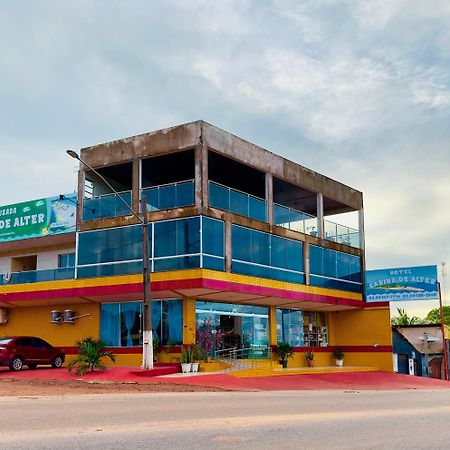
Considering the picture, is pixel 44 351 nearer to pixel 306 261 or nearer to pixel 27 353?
pixel 27 353

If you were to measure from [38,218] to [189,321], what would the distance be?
11372 mm

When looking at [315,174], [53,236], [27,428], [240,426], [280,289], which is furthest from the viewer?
[315,174]

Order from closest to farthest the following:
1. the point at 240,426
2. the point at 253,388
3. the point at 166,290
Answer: the point at 240,426 < the point at 253,388 < the point at 166,290

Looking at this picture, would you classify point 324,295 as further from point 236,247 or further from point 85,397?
point 85,397

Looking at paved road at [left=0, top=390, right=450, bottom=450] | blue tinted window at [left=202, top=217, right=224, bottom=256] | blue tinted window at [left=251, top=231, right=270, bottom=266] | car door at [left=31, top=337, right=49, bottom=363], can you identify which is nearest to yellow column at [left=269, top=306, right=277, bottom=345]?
blue tinted window at [left=251, top=231, right=270, bottom=266]

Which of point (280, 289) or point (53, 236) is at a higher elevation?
point (53, 236)

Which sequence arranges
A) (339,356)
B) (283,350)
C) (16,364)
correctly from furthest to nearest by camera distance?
(339,356), (283,350), (16,364)

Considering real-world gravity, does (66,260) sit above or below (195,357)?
above

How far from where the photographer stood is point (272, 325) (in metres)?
34.2

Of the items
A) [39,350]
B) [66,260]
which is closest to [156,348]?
[39,350]

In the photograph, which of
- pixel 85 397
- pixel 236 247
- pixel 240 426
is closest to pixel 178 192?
pixel 236 247

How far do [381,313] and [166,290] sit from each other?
16.0 m

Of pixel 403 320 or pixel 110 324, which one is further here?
pixel 403 320

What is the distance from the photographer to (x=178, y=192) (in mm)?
29234
